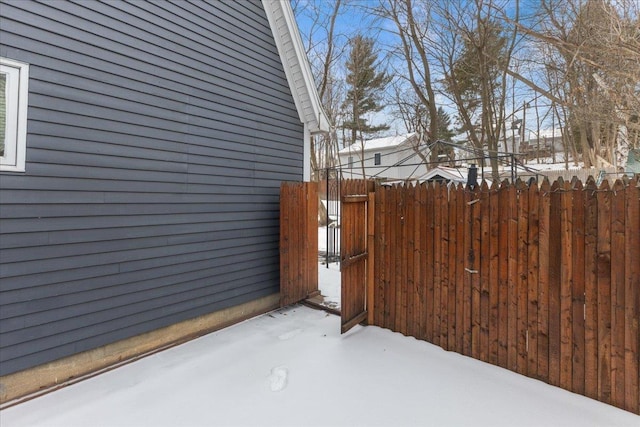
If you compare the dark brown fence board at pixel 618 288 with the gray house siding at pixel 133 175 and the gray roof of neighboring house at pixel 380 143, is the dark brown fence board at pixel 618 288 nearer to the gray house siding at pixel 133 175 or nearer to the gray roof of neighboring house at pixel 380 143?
the gray house siding at pixel 133 175

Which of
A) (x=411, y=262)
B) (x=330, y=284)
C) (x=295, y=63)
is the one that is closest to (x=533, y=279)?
(x=411, y=262)

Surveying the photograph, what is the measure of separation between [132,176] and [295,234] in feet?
8.15

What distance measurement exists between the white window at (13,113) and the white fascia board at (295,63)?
3635 mm

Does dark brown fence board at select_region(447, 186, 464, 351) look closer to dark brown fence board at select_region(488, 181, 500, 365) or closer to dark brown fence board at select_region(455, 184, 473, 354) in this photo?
dark brown fence board at select_region(455, 184, 473, 354)

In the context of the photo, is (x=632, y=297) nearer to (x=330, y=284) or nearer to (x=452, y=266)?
(x=452, y=266)

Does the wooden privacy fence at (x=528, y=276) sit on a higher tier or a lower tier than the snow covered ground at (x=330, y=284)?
higher

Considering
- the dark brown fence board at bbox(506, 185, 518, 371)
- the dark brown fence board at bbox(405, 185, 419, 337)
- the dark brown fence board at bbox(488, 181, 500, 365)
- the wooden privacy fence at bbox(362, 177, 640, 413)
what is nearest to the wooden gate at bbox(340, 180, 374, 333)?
the wooden privacy fence at bbox(362, 177, 640, 413)

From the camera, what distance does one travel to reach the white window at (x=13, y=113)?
2910 mm

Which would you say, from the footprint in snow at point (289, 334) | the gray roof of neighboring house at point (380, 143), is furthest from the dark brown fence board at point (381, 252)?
the gray roof of neighboring house at point (380, 143)

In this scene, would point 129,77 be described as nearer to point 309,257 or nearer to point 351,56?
point 309,257

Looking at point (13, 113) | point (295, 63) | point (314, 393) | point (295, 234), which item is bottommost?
point (314, 393)

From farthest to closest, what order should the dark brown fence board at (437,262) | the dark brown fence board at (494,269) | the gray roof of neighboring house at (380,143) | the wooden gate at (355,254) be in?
the gray roof of neighboring house at (380,143), the wooden gate at (355,254), the dark brown fence board at (437,262), the dark brown fence board at (494,269)

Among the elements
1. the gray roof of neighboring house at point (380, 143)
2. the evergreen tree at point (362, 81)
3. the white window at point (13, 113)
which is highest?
the evergreen tree at point (362, 81)

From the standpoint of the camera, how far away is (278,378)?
3252 mm
